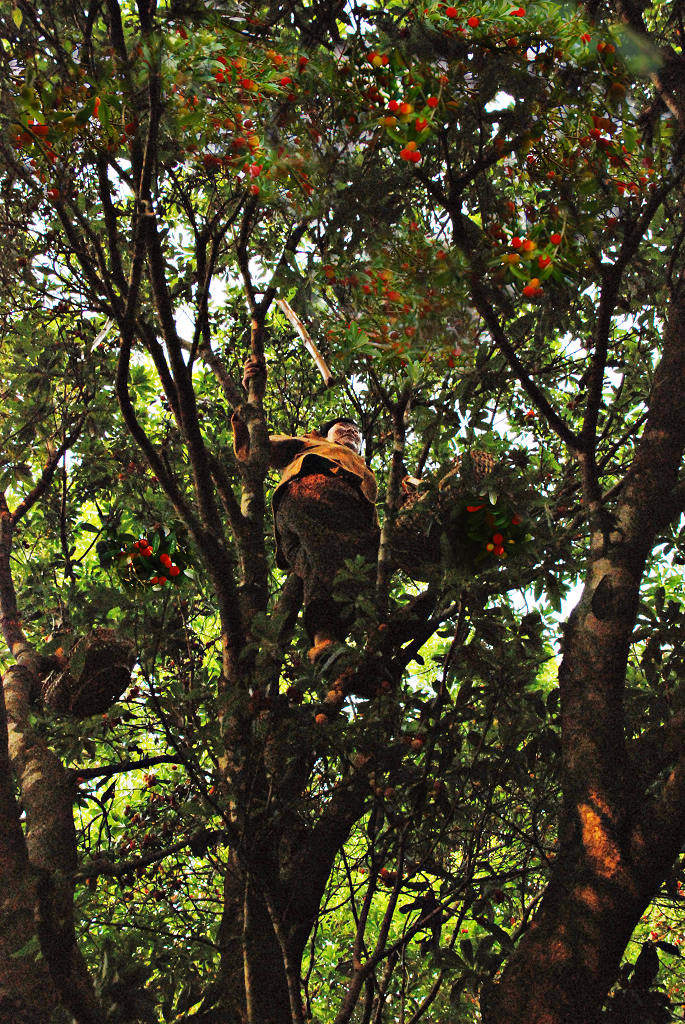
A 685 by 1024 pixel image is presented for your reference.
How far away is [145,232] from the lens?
120 inches

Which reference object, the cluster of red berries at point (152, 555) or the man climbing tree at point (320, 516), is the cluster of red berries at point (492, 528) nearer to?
the man climbing tree at point (320, 516)

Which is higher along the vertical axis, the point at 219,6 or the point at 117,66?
the point at 219,6

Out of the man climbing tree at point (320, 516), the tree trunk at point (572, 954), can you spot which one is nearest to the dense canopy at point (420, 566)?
the tree trunk at point (572, 954)

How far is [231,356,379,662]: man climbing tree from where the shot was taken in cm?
435

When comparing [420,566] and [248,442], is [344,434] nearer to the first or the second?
[248,442]

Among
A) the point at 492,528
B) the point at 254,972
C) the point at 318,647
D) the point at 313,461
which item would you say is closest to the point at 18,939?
the point at 254,972

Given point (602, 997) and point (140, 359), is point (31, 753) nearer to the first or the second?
point (602, 997)

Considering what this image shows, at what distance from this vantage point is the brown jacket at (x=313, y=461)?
16.0 feet

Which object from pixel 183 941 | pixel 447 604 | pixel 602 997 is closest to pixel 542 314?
pixel 447 604

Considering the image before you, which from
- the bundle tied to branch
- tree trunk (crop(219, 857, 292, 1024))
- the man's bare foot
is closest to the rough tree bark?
tree trunk (crop(219, 857, 292, 1024))

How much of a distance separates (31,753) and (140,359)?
5353 mm

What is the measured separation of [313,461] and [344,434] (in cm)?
85

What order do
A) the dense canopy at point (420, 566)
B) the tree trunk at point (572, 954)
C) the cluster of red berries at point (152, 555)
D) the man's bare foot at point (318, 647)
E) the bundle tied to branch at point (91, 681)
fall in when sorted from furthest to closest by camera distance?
1. the bundle tied to branch at point (91, 681)
2. the cluster of red berries at point (152, 555)
3. the man's bare foot at point (318, 647)
4. the dense canopy at point (420, 566)
5. the tree trunk at point (572, 954)

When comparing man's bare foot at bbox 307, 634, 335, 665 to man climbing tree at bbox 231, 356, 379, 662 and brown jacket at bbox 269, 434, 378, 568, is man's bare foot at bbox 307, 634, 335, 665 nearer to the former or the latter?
man climbing tree at bbox 231, 356, 379, 662
